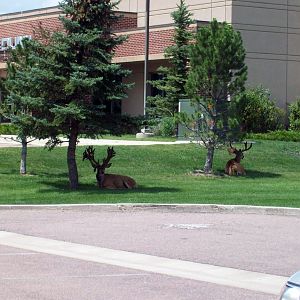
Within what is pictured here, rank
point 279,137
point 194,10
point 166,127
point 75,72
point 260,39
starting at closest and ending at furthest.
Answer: point 75,72, point 279,137, point 166,127, point 260,39, point 194,10

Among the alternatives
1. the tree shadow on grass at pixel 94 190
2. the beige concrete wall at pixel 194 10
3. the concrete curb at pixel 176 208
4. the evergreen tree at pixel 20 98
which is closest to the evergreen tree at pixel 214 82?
the tree shadow on grass at pixel 94 190

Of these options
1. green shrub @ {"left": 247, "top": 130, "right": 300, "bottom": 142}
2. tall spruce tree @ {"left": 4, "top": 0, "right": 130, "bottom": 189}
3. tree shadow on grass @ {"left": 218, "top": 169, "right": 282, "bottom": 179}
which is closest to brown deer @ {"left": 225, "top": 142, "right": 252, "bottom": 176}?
tree shadow on grass @ {"left": 218, "top": 169, "right": 282, "bottom": 179}

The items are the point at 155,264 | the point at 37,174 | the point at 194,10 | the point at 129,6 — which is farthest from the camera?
the point at 129,6

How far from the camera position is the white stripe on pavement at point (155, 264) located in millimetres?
10016

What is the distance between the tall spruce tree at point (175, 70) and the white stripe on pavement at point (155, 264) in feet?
96.7

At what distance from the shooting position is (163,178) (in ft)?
82.9

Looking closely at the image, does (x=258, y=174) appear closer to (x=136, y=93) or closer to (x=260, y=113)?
(x=260, y=113)

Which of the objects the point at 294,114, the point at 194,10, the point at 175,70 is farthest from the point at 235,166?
the point at 194,10

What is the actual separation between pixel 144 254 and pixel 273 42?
118ft

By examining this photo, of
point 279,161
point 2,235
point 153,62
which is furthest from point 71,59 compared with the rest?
point 153,62

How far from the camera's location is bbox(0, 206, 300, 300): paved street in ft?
31.3

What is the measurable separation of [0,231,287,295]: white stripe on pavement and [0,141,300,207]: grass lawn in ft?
19.6

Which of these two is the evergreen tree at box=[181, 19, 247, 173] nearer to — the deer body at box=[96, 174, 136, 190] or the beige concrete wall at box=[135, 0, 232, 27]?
the deer body at box=[96, 174, 136, 190]

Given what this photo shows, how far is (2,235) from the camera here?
1440 centimetres
